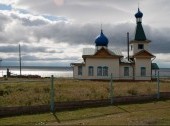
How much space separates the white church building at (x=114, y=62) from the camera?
164 ft

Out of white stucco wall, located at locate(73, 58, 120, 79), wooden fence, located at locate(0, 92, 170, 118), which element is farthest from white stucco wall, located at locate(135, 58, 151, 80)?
wooden fence, located at locate(0, 92, 170, 118)

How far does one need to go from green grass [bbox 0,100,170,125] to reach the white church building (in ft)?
98.2

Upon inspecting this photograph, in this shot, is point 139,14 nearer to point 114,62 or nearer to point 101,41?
point 101,41

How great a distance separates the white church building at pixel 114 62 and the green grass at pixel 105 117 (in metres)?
29.9

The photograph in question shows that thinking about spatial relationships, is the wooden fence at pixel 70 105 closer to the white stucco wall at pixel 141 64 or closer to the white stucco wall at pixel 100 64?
the white stucco wall at pixel 100 64

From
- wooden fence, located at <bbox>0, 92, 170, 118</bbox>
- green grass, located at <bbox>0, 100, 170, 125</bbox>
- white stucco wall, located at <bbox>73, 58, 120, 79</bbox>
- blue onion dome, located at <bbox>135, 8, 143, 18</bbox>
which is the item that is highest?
blue onion dome, located at <bbox>135, 8, 143, 18</bbox>

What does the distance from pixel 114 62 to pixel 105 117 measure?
3461 cm

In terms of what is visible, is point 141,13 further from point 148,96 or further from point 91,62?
point 148,96

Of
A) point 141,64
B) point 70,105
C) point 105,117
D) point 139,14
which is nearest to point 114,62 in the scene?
point 141,64

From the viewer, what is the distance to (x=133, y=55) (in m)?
51.6

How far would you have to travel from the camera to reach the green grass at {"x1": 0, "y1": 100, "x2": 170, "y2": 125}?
46.8ft

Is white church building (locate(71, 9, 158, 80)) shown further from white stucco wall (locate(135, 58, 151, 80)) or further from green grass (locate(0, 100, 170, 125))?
green grass (locate(0, 100, 170, 125))

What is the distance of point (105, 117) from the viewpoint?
625 inches

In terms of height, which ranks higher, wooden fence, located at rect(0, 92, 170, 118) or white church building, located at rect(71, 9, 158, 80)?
white church building, located at rect(71, 9, 158, 80)
